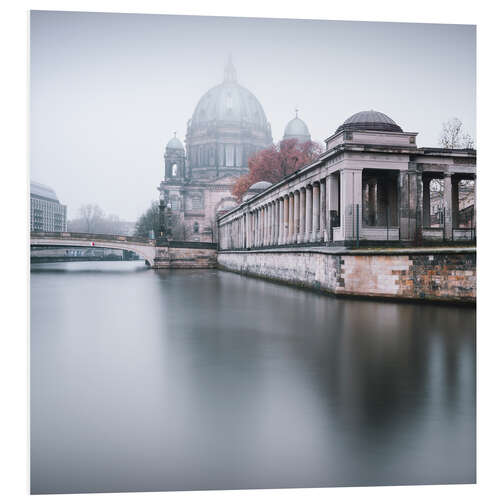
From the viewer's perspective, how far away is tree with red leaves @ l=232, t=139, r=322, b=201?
4588cm

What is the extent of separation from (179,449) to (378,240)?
15193mm

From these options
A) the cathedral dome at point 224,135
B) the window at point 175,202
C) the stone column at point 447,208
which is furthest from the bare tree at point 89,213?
the window at point 175,202

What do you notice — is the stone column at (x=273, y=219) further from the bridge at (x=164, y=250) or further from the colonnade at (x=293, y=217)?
the bridge at (x=164, y=250)

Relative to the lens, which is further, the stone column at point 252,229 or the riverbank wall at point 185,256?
the riverbank wall at point 185,256

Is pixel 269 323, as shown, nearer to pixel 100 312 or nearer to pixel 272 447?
pixel 100 312

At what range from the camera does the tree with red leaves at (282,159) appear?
45.9 meters

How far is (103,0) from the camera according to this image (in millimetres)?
4879

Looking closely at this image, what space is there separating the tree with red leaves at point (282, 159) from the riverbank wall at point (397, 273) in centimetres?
2899

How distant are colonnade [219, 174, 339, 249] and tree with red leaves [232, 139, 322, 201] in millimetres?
7205

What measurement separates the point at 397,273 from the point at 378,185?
11.0m

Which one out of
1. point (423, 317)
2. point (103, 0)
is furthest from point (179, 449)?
point (423, 317)

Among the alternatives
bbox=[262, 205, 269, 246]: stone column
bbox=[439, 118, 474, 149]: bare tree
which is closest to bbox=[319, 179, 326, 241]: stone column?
bbox=[439, 118, 474, 149]: bare tree

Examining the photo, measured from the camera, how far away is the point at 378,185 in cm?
2350

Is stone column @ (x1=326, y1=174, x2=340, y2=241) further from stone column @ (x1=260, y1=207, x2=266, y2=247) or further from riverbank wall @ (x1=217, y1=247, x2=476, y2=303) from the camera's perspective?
stone column @ (x1=260, y1=207, x2=266, y2=247)
